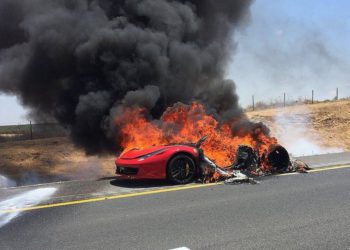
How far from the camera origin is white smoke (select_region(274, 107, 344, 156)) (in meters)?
17.4

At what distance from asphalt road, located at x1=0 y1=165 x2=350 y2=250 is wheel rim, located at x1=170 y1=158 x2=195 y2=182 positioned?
0.64 metres

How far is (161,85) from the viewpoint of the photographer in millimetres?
12836

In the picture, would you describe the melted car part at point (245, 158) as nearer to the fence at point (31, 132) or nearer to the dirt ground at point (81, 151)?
the dirt ground at point (81, 151)

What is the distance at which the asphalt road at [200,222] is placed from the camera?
4.58 metres

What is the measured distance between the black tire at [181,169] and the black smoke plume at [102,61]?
11.5 ft

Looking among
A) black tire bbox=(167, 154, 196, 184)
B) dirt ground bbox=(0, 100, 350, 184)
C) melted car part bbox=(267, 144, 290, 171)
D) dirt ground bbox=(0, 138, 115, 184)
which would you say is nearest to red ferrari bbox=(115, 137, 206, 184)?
black tire bbox=(167, 154, 196, 184)

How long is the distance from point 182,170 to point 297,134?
1475cm

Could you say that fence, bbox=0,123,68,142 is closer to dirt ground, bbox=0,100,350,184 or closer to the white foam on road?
dirt ground, bbox=0,100,350,184

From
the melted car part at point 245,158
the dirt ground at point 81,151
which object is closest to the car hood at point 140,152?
the melted car part at point 245,158

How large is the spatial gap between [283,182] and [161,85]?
19.5 ft

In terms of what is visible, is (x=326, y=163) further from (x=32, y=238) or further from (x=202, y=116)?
(x=32, y=238)

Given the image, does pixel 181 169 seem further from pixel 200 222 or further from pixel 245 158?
pixel 200 222

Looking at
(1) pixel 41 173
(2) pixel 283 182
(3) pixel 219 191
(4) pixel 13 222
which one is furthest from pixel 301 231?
(1) pixel 41 173

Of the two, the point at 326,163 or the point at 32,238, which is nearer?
the point at 32,238
